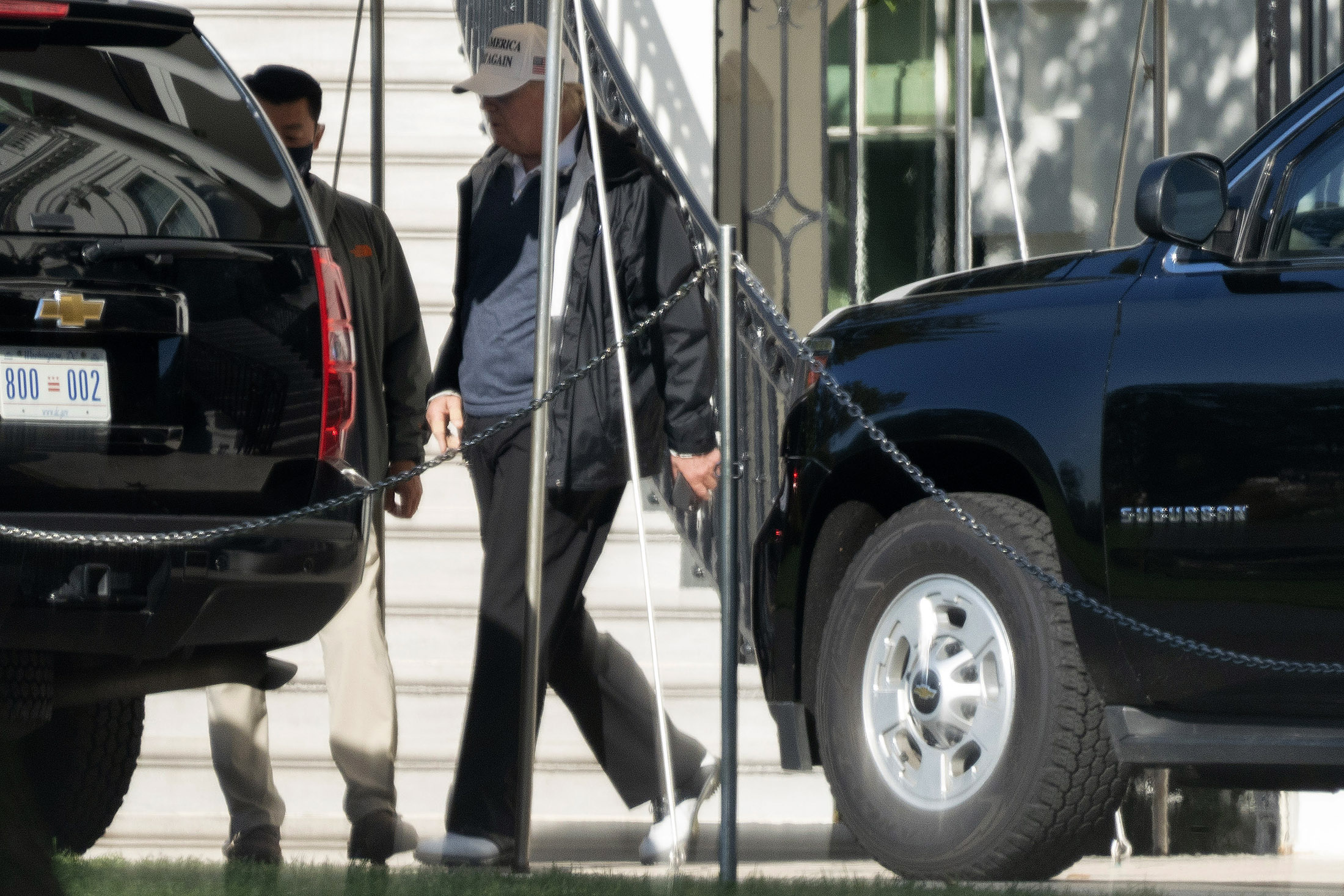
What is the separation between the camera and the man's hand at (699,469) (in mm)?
5543

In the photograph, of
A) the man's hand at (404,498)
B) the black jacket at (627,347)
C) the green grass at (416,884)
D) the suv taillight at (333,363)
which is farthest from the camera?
the man's hand at (404,498)

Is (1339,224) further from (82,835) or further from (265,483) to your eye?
(82,835)

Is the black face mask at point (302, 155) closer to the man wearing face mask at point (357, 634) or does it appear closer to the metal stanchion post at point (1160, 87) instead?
the man wearing face mask at point (357, 634)

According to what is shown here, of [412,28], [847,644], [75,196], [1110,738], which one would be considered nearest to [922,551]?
[847,644]

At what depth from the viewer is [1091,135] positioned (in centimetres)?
931

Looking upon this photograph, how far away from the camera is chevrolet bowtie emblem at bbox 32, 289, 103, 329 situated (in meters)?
3.92

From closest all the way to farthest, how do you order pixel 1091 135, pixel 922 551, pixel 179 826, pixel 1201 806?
pixel 922 551, pixel 179 826, pixel 1201 806, pixel 1091 135

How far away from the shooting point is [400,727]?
7.32 meters

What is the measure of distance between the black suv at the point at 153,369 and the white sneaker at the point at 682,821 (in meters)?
1.86

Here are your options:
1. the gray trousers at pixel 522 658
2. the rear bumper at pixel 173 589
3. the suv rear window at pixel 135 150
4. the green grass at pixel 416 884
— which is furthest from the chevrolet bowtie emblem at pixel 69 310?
the gray trousers at pixel 522 658

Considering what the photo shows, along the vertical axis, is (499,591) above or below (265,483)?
below

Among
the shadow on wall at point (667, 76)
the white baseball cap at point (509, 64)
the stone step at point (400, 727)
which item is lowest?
the stone step at point (400, 727)

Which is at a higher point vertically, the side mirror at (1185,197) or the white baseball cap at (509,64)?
the white baseball cap at (509,64)

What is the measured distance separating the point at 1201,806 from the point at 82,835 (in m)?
4.52
